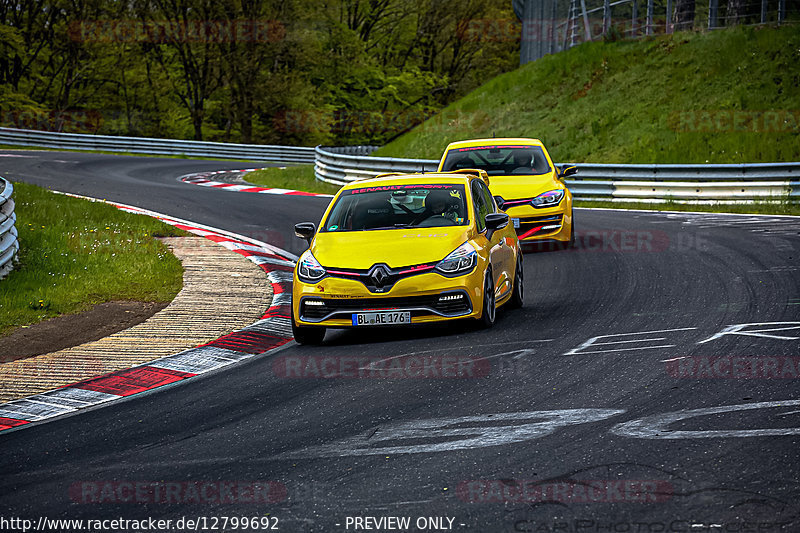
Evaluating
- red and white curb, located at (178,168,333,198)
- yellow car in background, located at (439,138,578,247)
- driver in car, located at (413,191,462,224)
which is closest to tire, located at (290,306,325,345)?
driver in car, located at (413,191,462,224)

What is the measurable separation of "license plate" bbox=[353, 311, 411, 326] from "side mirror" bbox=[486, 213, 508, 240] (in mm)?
1641

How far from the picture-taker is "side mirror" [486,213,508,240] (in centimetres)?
1053

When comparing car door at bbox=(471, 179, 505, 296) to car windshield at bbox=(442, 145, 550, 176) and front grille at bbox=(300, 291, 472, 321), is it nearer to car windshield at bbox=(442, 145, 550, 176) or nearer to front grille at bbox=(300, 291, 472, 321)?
front grille at bbox=(300, 291, 472, 321)

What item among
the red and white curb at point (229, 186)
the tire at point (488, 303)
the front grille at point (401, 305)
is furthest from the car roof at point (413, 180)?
the red and white curb at point (229, 186)

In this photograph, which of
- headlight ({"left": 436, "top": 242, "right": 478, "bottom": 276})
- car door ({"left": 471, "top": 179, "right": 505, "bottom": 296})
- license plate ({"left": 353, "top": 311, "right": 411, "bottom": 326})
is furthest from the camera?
car door ({"left": 471, "top": 179, "right": 505, "bottom": 296})

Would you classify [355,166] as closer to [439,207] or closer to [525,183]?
[525,183]

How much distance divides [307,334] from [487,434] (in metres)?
3.83

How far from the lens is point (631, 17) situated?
3453 centimetres

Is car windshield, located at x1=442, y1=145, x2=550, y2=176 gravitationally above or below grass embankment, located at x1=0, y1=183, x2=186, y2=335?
above

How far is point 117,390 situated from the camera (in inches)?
317

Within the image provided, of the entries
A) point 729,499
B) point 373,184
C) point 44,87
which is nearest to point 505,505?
point 729,499

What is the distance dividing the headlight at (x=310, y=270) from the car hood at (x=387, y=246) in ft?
0.20

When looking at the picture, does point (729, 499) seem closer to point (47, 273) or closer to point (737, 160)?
point (47, 273)

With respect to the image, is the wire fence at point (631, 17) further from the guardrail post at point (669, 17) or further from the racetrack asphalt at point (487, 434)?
the racetrack asphalt at point (487, 434)
